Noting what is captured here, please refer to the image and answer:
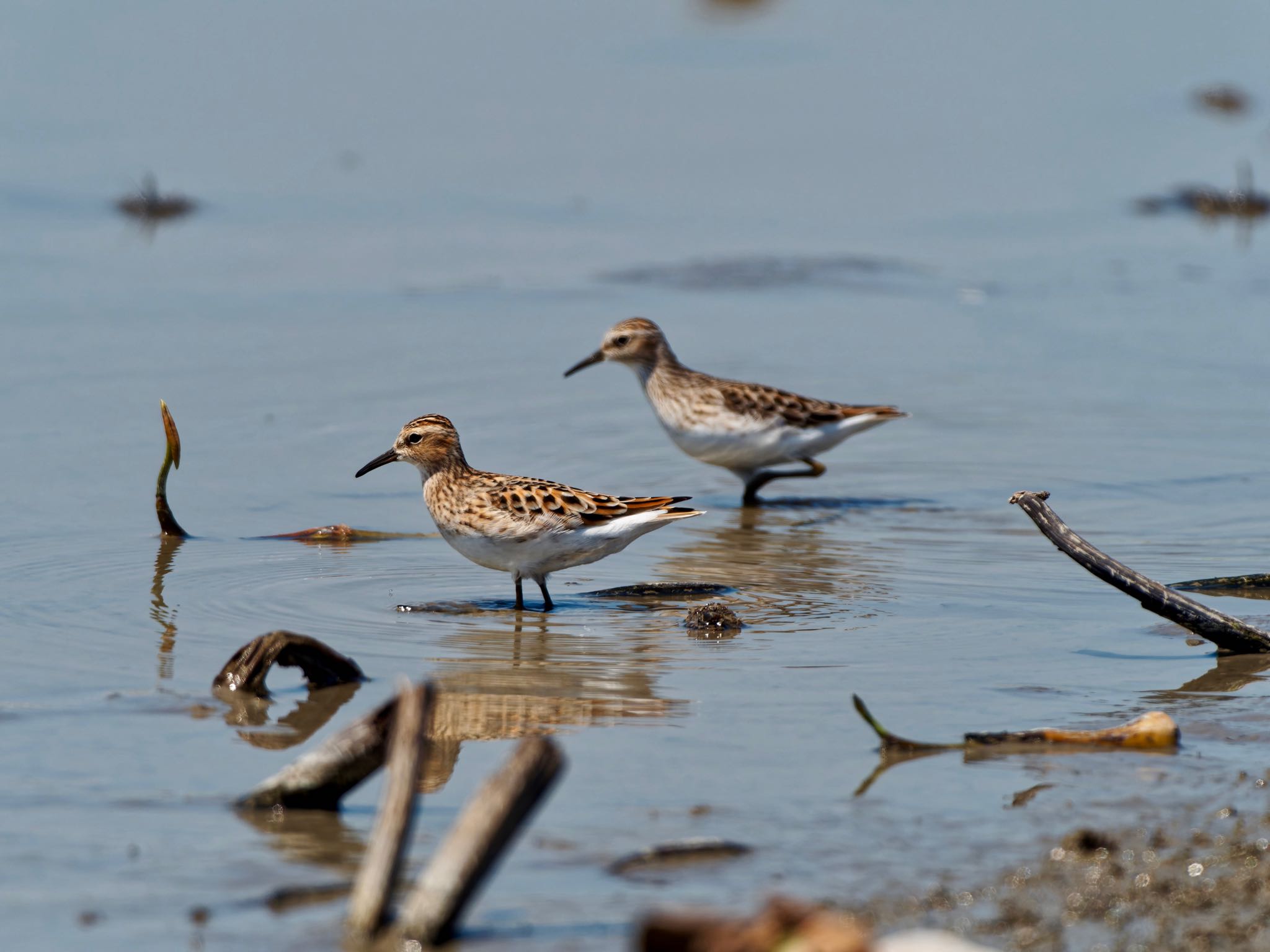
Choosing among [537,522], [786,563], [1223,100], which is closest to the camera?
[537,522]

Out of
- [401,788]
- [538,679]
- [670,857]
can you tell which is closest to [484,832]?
[401,788]

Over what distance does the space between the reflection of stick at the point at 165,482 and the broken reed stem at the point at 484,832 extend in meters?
→ 4.61

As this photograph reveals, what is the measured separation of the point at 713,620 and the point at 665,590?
0.81 meters

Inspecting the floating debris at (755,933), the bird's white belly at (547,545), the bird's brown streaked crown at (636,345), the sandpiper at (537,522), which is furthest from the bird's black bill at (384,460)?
the floating debris at (755,933)

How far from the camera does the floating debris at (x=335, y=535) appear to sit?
900 centimetres

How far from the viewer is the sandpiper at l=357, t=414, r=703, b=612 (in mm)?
8281

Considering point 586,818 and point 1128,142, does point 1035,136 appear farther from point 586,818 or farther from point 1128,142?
point 586,818

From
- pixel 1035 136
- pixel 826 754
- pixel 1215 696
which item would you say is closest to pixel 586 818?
pixel 826 754

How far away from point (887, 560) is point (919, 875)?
4.47 meters

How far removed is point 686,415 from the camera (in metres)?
11.2

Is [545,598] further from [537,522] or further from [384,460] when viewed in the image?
[384,460]

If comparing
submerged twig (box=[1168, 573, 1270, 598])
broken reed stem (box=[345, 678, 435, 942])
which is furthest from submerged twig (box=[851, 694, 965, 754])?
submerged twig (box=[1168, 573, 1270, 598])

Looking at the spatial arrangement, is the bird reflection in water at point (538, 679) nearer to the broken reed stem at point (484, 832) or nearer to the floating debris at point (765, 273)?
the broken reed stem at point (484, 832)

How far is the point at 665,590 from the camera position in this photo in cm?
834
